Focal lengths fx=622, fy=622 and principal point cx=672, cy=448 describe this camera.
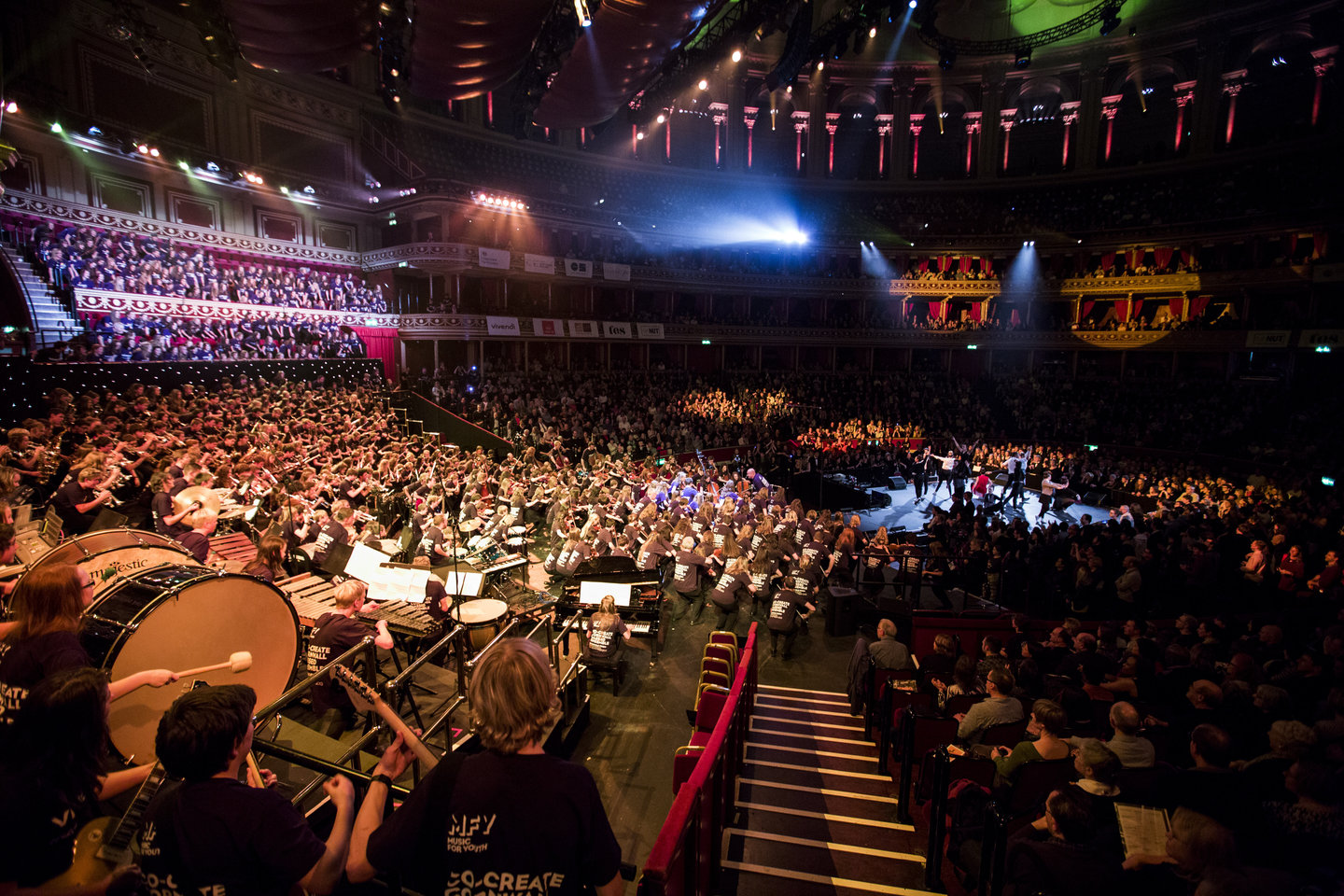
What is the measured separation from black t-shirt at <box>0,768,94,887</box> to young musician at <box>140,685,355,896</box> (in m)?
0.68

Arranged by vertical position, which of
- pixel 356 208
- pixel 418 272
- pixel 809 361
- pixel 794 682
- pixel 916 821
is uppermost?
pixel 356 208

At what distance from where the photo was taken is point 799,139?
38125 millimetres

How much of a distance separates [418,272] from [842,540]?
24.9 m

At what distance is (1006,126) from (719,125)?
16.6 meters

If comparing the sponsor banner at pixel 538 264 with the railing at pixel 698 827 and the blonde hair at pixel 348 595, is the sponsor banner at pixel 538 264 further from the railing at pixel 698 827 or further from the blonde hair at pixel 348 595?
the railing at pixel 698 827

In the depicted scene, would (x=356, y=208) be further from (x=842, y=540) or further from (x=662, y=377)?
(x=842, y=540)

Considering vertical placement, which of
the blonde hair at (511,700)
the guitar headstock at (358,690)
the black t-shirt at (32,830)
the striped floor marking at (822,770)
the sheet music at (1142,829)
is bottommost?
the striped floor marking at (822,770)

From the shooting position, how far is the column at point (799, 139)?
123 ft

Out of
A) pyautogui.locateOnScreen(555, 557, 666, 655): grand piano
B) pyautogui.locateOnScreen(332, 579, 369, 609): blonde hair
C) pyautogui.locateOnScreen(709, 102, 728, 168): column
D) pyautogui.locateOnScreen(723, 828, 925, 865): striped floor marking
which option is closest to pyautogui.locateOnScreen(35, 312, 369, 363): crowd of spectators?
pyautogui.locateOnScreen(555, 557, 666, 655): grand piano

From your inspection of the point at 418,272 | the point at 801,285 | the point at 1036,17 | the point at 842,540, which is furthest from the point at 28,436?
the point at 1036,17

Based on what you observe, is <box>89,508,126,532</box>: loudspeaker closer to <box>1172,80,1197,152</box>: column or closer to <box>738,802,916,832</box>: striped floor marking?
<box>738,802,916,832</box>: striped floor marking

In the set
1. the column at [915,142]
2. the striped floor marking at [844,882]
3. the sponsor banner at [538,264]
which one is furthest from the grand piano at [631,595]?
the column at [915,142]

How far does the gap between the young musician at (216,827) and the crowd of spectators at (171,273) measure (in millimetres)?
20751

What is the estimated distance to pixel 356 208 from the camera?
2722 cm
